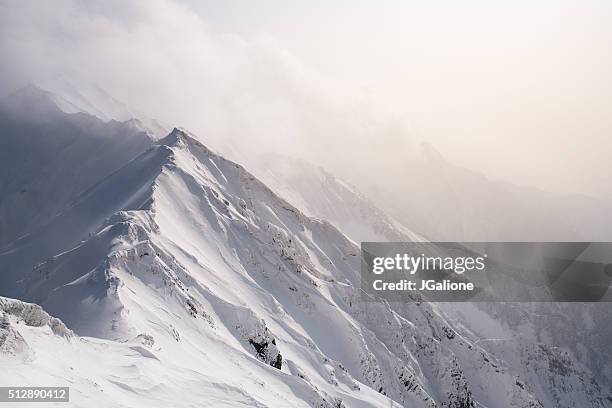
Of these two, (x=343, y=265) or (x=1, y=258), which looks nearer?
(x=1, y=258)

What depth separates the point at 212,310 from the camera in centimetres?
6994

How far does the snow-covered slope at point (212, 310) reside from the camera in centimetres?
3916

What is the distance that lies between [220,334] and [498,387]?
85.7m

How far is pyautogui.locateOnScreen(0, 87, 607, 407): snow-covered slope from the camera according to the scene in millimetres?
39156

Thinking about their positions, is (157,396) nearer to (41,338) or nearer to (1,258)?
(41,338)

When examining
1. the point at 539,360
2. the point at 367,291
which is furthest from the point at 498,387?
the point at 539,360

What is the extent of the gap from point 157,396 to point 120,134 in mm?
177109

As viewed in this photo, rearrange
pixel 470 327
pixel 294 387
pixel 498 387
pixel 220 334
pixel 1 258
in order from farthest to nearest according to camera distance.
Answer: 1. pixel 470 327
2. pixel 498 387
3. pixel 1 258
4. pixel 220 334
5. pixel 294 387

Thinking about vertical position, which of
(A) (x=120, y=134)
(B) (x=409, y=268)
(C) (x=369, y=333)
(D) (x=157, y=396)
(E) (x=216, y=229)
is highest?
(A) (x=120, y=134)

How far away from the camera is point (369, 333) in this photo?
332ft

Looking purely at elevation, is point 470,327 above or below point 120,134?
below

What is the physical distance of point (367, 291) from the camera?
120 m

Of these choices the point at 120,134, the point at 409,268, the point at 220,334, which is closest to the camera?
the point at 220,334

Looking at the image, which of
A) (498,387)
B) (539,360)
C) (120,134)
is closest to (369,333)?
(498,387)
